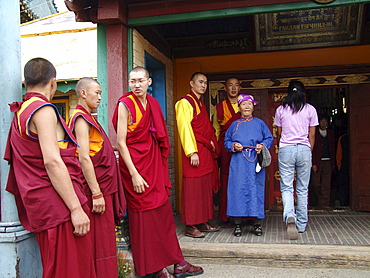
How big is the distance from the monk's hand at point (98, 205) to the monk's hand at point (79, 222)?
704mm

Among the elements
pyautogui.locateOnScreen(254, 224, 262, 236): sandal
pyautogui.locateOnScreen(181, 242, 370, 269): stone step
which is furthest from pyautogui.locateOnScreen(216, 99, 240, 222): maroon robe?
pyautogui.locateOnScreen(181, 242, 370, 269): stone step

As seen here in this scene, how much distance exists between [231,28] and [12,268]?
4.87 metres

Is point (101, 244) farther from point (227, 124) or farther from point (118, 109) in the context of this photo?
point (227, 124)

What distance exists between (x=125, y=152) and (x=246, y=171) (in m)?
1.79

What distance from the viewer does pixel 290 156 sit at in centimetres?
459

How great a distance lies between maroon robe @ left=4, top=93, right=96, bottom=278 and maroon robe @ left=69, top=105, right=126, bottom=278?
0.79m

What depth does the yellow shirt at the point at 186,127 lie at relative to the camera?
Answer: 4.54 meters

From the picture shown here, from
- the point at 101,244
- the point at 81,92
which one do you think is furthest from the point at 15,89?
the point at 101,244

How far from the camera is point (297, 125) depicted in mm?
4609

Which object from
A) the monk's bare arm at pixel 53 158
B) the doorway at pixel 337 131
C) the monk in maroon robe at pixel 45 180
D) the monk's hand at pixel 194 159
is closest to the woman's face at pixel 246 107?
the monk's hand at pixel 194 159

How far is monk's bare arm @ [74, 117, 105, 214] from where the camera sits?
298 centimetres

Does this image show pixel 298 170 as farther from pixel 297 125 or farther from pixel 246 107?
pixel 246 107

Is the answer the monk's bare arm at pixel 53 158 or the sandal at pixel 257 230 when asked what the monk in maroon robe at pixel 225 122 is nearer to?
the sandal at pixel 257 230

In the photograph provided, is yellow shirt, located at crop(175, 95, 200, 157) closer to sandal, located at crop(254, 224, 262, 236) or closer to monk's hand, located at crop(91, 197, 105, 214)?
sandal, located at crop(254, 224, 262, 236)
